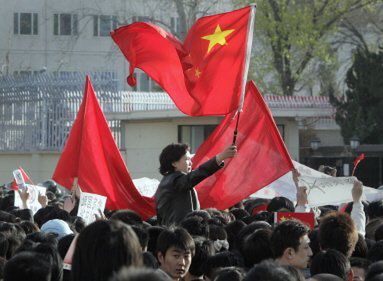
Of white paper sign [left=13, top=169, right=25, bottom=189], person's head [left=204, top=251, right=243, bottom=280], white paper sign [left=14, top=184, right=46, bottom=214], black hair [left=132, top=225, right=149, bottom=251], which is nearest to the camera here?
person's head [left=204, top=251, right=243, bottom=280]

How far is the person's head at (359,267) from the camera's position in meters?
7.00

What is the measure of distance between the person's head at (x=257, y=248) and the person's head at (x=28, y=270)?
230 cm

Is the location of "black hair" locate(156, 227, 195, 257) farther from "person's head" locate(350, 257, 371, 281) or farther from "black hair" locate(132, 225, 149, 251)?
"person's head" locate(350, 257, 371, 281)

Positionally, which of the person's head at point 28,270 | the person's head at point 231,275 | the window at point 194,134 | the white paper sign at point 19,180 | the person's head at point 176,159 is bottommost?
the person's head at point 231,275

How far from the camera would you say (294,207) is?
444 inches

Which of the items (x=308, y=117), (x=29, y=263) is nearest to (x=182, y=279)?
(x=29, y=263)

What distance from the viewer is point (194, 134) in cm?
2688

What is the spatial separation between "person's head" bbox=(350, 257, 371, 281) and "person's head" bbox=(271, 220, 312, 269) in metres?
0.27

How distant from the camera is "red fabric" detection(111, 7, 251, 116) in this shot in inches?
Answer: 444

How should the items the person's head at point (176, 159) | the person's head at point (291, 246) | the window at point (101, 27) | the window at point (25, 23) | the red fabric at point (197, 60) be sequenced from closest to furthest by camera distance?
the person's head at point (291, 246) < the person's head at point (176, 159) < the red fabric at point (197, 60) < the window at point (25, 23) < the window at point (101, 27)

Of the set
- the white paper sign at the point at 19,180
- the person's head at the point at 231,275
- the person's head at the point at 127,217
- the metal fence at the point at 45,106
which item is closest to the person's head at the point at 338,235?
the person's head at the point at 127,217

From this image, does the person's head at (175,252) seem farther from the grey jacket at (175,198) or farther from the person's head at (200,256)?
the grey jacket at (175,198)

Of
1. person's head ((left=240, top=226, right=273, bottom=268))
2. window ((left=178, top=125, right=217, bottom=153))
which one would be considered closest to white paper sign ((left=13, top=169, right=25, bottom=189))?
person's head ((left=240, top=226, right=273, bottom=268))

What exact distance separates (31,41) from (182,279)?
45.9 metres
